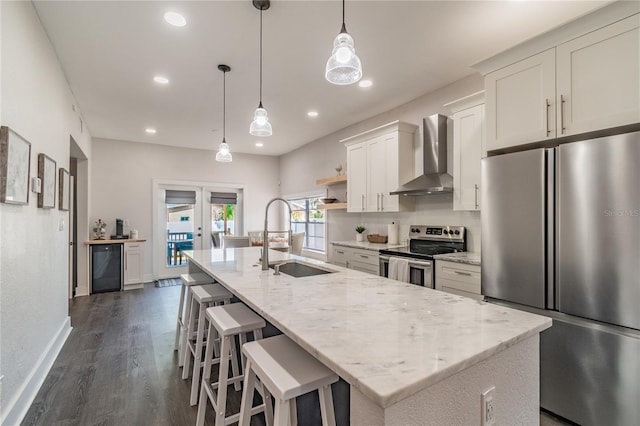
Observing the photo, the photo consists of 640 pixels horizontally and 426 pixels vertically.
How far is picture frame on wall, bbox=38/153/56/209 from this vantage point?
93.6 inches

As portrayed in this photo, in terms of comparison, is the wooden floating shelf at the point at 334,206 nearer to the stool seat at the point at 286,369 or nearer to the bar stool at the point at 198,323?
the bar stool at the point at 198,323

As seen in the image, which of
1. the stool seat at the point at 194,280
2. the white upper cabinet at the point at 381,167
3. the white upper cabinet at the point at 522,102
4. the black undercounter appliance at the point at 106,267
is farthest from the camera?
the black undercounter appliance at the point at 106,267

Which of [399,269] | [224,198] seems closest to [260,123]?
[399,269]

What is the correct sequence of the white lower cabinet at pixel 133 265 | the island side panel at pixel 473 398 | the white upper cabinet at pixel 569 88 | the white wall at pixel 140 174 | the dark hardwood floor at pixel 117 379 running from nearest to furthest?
the island side panel at pixel 473 398 < the white upper cabinet at pixel 569 88 < the dark hardwood floor at pixel 117 379 < the white lower cabinet at pixel 133 265 < the white wall at pixel 140 174

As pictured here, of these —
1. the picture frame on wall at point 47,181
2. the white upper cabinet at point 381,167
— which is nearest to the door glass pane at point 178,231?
the picture frame on wall at point 47,181

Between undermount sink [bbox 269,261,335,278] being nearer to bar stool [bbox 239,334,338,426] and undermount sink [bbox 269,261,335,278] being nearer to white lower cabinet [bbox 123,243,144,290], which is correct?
bar stool [bbox 239,334,338,426]

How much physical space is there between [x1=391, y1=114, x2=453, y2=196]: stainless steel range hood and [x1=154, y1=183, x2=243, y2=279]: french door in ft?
15.4

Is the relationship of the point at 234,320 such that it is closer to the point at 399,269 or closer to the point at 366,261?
the point at 399,269

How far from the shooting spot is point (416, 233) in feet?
12.9

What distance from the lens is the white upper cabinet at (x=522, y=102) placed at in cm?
213

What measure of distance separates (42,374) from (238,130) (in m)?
4.11

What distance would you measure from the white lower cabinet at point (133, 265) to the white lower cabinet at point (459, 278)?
5.28m

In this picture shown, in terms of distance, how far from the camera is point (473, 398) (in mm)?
1006

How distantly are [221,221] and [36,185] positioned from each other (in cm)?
493
